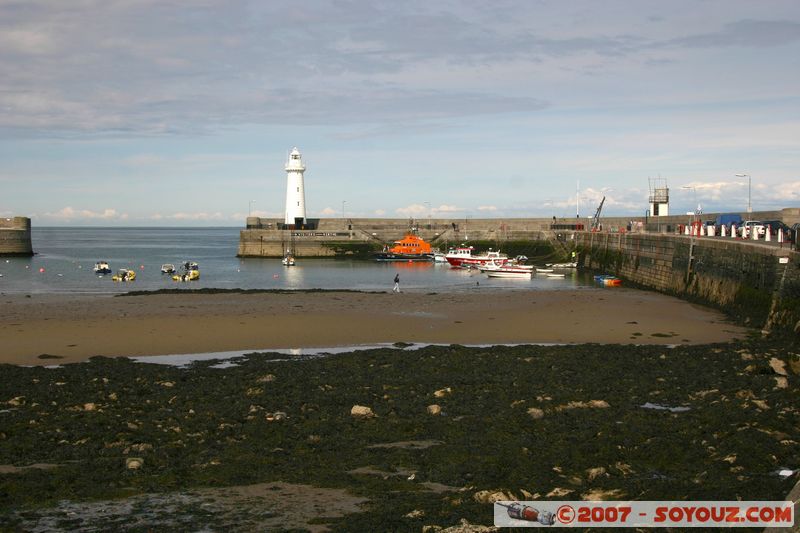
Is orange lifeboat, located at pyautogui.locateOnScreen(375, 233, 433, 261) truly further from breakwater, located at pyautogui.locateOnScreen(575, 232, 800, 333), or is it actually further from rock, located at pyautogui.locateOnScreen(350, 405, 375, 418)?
rock, located at pyautogui.locateOnScreen(350, 405, 375, 418)

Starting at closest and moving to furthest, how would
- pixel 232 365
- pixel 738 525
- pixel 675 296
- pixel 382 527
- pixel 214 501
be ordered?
pixel 738 525, pixel 382 527, pixel 214 501, pixel 232 365, pixel 675 296

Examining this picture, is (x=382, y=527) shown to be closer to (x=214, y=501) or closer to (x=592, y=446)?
(x=214, y=501)

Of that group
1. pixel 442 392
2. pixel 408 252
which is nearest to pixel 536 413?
pixel 442 392

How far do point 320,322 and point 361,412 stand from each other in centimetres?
1516

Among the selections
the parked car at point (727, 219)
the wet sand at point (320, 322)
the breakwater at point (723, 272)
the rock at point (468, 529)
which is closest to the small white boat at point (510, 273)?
the breakwater at point (723, 272)

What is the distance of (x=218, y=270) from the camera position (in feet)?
207

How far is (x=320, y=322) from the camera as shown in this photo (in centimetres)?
2888

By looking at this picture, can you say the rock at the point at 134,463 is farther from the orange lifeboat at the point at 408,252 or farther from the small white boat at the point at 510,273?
the orange lifeboat at the point at 408,252

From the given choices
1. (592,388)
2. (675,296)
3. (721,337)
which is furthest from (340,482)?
(675,296)

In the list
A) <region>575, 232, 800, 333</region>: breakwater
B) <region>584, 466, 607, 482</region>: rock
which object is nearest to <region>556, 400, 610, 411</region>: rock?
<region>584, 466, 607, 482</region>: rock

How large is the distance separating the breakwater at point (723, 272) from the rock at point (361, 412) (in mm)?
13922

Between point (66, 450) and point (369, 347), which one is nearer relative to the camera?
point (66, 450)

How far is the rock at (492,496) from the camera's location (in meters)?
9.11

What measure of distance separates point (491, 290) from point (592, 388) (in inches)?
1110
